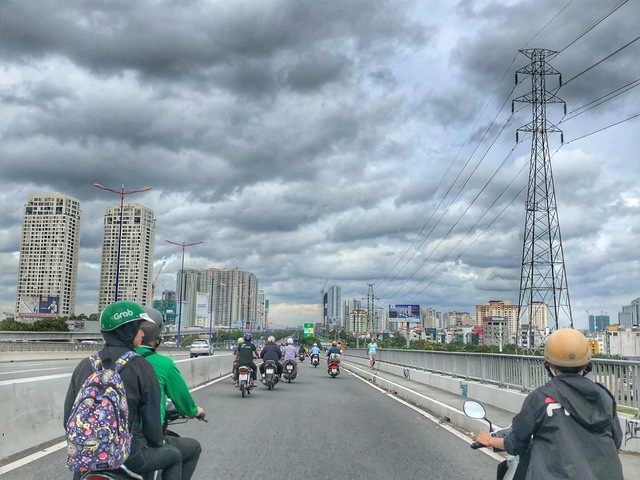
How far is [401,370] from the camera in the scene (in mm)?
30828

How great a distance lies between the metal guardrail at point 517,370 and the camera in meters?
9.66

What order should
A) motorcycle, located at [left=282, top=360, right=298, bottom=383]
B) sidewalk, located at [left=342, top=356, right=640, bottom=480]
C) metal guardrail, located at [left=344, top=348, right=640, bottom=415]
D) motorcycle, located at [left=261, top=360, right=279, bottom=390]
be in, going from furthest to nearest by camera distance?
motorcycle, located at [left=282, top=360, right=298, bottom=383] < motorcycle, located at [left=261, top=360, right=279, bottom=390] < metal guardrail, located at [left=344, top=348, right=640, bottom=415] < sidewalk, located at [left=342, top=356, right=640, bottom=480]

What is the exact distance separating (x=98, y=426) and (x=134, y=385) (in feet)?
1.14

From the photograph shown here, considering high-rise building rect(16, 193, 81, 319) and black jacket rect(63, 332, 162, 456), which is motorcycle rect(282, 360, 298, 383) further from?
high-rise building rect(16, 193, 81, 319)

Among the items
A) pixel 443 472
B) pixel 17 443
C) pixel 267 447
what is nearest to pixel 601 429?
pixel 443 472

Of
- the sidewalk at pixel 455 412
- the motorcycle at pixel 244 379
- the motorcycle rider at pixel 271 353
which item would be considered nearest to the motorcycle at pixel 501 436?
the sidewalk at pixel 455 412

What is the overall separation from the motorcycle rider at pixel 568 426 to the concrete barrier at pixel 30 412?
717cm

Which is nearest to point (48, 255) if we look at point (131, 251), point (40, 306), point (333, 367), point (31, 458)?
point (40, 306)

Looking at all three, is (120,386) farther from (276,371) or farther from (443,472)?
(276,371)

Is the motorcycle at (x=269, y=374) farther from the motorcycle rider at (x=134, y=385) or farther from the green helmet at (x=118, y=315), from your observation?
the green helmet at (x=118, y=315)

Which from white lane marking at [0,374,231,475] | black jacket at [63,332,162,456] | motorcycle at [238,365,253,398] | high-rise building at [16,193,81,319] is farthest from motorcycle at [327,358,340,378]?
high-rise building at [16,193,81,319]

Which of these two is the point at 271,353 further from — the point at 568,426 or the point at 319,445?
the point at 568,426

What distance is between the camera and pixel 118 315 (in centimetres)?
391

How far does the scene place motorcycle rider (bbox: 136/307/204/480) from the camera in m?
4.56
